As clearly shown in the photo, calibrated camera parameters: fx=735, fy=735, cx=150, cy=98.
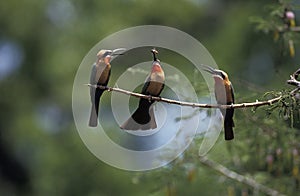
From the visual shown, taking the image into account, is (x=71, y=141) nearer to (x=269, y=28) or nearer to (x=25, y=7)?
(x=25, y=7)

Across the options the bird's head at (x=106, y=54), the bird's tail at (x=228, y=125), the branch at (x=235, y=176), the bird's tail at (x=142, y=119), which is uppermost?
the bird's head at (x=106, y=54)

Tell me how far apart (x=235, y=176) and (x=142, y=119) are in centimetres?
197

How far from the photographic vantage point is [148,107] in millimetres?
2664

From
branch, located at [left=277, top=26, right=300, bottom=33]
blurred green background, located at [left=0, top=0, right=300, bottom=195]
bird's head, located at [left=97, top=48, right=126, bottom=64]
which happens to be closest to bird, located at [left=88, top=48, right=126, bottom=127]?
bird's head, located at [left=97, top=48, right=126, bottom=64]

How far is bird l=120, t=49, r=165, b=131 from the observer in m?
2.57

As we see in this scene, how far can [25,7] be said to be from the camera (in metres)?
14.1

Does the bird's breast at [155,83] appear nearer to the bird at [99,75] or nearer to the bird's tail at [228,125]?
the bird at [99,75]

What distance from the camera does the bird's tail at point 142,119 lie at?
256cm

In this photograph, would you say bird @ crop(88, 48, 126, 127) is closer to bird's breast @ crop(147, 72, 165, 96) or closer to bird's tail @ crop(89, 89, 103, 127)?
bird's tail @ crop(89, 89, 103, 127)

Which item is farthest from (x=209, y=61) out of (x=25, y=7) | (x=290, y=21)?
(x=25, y=7)

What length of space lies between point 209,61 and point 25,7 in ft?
36.4

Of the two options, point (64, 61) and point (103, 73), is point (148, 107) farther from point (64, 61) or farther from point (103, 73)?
point (64, 61)

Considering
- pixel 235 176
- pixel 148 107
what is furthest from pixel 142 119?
pixel 235 176

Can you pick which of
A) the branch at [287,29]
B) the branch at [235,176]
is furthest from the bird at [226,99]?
the branch at [235,176]
